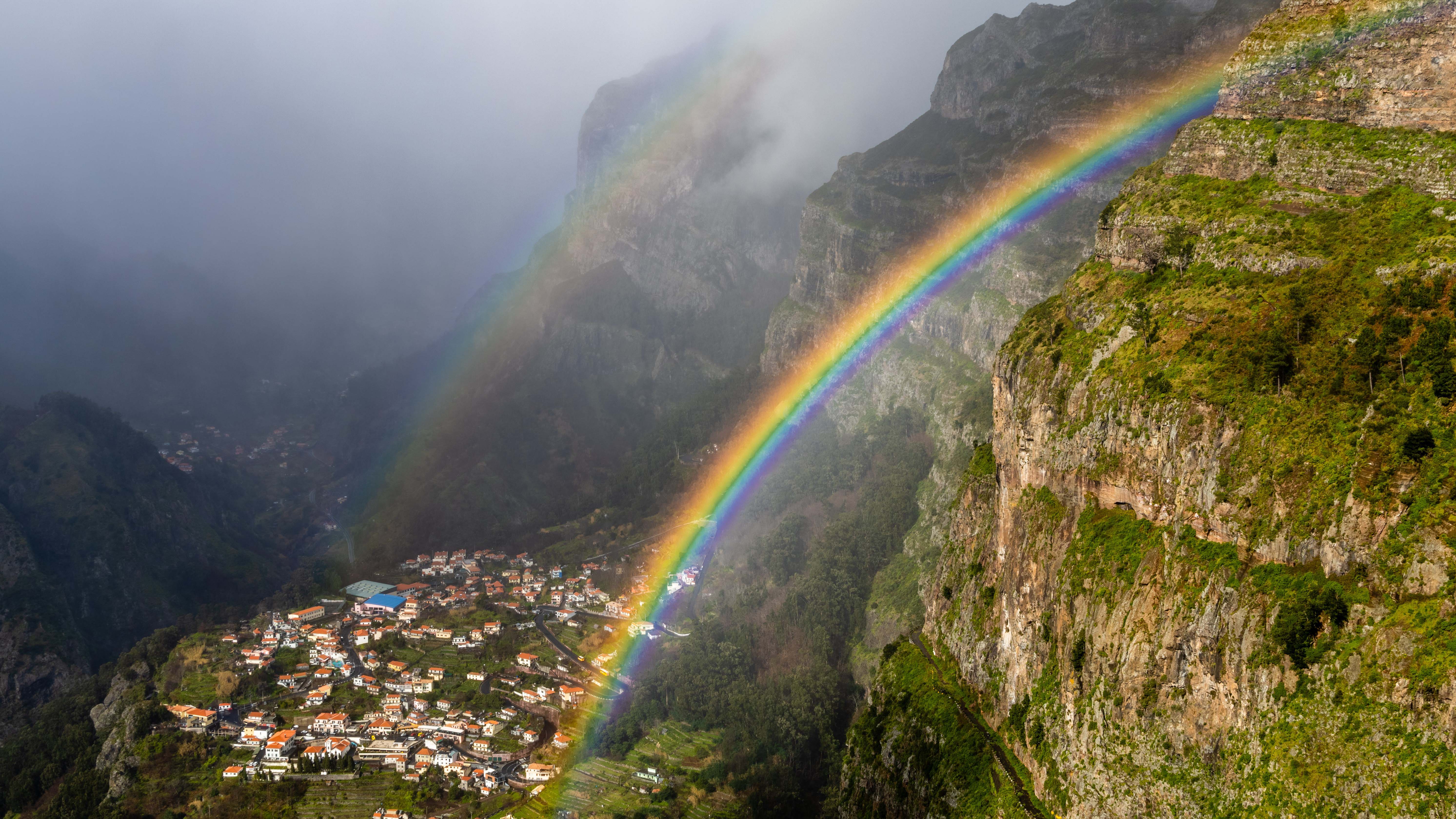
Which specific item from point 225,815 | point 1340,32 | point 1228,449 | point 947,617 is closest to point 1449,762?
point 1228,449

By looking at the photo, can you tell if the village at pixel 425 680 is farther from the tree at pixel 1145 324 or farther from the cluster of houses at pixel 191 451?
the cluster of houses at pixel 191 451

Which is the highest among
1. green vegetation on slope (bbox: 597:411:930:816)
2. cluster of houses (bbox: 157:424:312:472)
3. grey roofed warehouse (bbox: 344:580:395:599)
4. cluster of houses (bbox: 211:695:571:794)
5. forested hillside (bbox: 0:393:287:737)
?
cluster of houses (bbox: 157:424:312:472)

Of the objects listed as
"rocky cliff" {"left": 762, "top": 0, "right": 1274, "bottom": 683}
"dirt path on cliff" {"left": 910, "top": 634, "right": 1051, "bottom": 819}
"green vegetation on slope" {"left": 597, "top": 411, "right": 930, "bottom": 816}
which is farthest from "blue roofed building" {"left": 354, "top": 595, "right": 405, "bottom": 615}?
"dirt path on cliff" {"left": 910, "top": 634, "right": 1051, "bottom": 819}

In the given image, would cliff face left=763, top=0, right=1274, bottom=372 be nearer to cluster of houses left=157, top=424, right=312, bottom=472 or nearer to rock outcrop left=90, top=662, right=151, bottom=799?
rock outcrop left=90, top=662, right=151, bottom=799

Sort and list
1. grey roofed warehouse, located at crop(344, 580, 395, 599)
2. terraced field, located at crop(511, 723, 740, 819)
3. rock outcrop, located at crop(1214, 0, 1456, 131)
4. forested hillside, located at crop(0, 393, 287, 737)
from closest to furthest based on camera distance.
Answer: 1. rock outcrop, located at crop(1214, 0, 1456, 131)
2. terraced field, located at crop(511, 723, 740, 819)
3. forested hillside, located at crop(0, 393, 287, 737)
4. grey roofed warehouse, located at crop(344, 580, 395, 599)

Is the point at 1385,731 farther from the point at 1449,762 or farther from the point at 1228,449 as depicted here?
the point at 1228,449

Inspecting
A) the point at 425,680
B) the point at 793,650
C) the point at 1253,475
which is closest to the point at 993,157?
the point at 793,650
